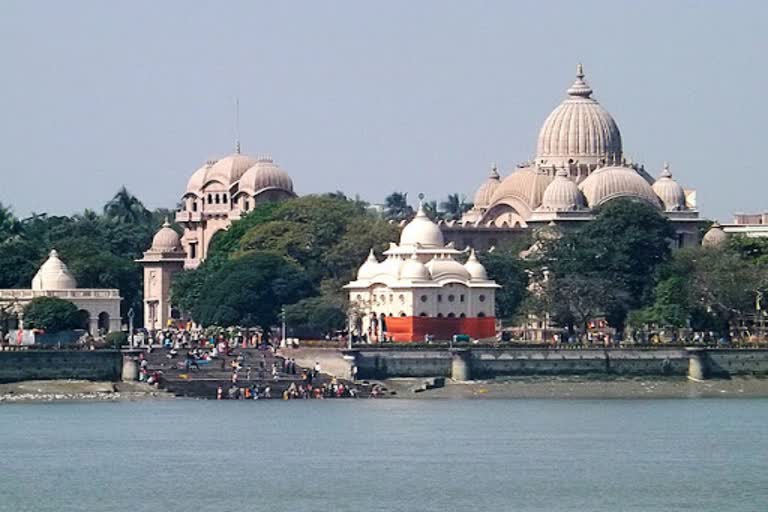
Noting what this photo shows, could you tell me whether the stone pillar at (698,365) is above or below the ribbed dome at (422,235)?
below

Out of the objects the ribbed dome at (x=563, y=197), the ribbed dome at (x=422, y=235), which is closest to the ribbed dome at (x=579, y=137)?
the ribbed dome at (x=563, y=197)

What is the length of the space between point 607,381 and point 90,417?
20.8 meters

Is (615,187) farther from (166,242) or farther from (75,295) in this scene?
(75,295)

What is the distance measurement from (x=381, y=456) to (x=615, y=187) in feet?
187

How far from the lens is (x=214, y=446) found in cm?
7450

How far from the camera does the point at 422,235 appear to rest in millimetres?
113062

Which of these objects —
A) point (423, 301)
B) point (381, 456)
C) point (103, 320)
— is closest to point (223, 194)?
point (103, 320)

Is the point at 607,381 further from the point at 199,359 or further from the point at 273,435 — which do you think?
the point at 273,435

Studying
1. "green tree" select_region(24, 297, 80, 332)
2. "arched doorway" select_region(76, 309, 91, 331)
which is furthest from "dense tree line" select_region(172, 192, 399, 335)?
"green tree" select_region(24, 297, 80, 332)

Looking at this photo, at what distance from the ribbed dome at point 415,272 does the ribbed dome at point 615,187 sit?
18.7 m

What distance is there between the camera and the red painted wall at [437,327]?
107 metres

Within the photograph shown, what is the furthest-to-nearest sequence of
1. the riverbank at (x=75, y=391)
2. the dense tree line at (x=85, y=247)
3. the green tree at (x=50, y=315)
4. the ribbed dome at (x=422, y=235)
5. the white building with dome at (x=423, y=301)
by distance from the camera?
the dense tree line at (x=85, y=247) → the ribbed dome at (x=422, y=235) → the green tree at (x=50, y=315) → the white building with dome at (x=423, y=301) → the riverbank at (x=75, y=391)

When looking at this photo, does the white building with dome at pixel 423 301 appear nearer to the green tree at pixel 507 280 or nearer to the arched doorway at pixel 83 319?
the green tree at pixel 507 280

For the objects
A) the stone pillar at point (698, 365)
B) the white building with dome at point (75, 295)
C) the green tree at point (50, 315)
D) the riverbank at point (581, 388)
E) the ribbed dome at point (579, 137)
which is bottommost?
the riverbank at point (581, 388)
